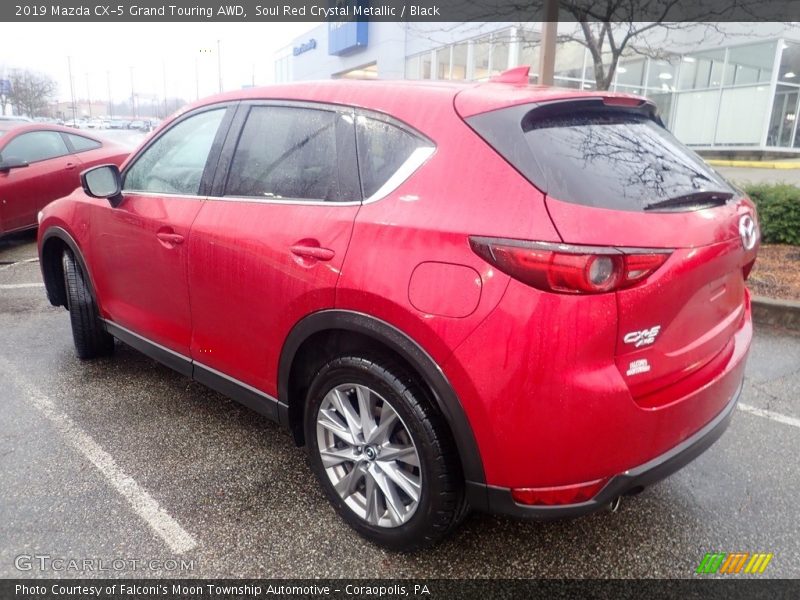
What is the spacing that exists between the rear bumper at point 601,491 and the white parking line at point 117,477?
1.18m

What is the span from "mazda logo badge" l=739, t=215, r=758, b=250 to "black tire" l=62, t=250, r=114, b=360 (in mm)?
3618

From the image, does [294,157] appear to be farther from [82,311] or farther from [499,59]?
[499,59]

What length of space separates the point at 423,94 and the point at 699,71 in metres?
22.2

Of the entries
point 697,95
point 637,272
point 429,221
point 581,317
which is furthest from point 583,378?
point 697,95

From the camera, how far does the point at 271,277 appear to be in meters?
2.43

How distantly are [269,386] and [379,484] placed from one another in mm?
705

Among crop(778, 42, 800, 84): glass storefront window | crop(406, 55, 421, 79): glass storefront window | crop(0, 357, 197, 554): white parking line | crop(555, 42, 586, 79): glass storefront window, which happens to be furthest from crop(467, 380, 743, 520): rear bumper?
crop(406, 55, 421, 79): glass storefront window

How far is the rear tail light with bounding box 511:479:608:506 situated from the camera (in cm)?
187

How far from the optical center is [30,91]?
1774 inches

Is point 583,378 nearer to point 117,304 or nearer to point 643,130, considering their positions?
point 643,130

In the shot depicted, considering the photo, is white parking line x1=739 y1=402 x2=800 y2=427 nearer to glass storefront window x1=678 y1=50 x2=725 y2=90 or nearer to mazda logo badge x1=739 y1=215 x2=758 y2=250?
mazda logo badge x1=739 y1=215 x2=758 y2=250

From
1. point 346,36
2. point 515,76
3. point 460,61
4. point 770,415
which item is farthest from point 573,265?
point 346,36

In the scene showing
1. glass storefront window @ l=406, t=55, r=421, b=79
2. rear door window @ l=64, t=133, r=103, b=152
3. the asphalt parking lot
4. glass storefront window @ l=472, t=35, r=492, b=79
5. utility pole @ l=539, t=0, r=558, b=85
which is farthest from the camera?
glass storefront window @ l=406, t=55, r=421, b=79

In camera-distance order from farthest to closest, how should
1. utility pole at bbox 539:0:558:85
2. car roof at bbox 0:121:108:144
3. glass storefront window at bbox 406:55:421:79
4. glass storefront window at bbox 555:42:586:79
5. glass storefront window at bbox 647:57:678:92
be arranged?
glass storefront window at bbox 406:55:421:79 → glass storefront window at bbox 647:57:678:92 → glass storefront window at bbox 555:42:586:79 → car roof at bbox 0:121:108:144 → utility pole at bbox 539:0:558:85
